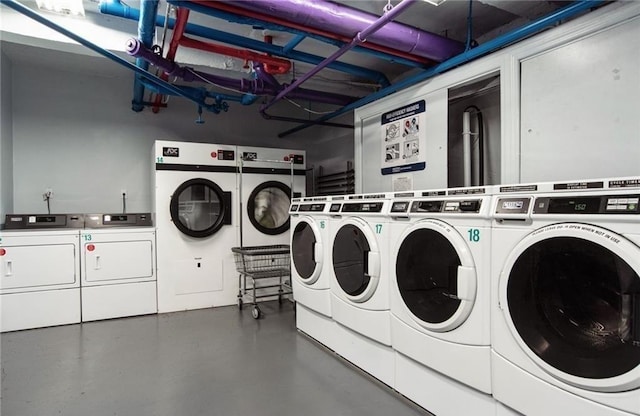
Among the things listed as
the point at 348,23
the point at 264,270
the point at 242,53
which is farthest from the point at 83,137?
the point at 348,23

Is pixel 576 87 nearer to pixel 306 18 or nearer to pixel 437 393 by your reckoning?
pixel 306 18

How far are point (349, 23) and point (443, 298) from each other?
1777mm

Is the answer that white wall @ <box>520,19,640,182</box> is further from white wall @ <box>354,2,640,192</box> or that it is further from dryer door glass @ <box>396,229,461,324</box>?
dryer door glass @ <box>396,229,461,324</box>

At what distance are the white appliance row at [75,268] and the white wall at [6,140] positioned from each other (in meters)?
→ 0.44

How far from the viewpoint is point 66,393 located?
220 cm

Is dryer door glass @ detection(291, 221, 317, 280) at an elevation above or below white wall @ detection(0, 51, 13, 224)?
below

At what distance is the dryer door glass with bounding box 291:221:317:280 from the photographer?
3010 millimetres

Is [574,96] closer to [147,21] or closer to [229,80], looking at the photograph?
[147,21]

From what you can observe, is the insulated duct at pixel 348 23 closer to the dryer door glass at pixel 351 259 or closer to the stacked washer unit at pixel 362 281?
the stacked washer unit at pixel 362 281

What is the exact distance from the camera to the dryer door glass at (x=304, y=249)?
3.01 m

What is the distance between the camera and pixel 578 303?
52.9 inches

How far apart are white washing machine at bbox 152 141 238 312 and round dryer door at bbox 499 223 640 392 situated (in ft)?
10.8

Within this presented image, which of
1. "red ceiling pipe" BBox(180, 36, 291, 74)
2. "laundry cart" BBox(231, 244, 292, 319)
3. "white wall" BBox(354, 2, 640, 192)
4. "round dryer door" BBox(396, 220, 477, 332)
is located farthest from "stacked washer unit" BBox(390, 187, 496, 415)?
"laundry cart" BBox(231, 244, 292, 319)

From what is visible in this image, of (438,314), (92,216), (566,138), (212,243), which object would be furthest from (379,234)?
(92,216)
